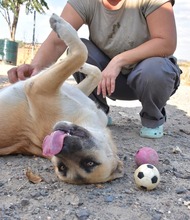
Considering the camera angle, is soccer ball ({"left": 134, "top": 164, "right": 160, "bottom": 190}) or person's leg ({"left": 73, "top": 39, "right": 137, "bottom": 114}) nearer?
soccer ball ({"left": 134, "top": 164, "right": 160, "bottom": 190})

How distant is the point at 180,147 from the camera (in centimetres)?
336

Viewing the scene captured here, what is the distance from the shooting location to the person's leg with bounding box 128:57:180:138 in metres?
3.30

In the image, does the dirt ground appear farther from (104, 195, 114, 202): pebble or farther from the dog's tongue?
the dog's tongue

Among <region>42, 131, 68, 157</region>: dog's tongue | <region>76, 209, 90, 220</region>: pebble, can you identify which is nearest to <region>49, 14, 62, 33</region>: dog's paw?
<region>42, 131, 68, 157</region>: dog's tongue

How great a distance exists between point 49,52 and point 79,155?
1.53 m

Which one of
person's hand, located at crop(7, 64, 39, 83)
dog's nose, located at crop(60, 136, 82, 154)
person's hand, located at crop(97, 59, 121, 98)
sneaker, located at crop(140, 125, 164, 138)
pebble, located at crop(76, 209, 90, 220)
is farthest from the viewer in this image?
sneaker, located at crop(140, 125, 164, 138)

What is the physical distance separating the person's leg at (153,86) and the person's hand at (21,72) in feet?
2.77

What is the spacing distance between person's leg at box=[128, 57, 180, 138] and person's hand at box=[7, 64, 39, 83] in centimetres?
84

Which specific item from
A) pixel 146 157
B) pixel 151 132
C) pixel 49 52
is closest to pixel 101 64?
pixel 49 52

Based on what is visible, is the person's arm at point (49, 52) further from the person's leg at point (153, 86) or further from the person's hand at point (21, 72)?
the person's leg at point (153, 86)

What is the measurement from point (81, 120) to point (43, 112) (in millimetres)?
265

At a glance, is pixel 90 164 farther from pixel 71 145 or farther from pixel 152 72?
pixel 152 72

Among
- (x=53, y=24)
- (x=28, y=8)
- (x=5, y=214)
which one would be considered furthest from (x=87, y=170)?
(x=28, y=8)

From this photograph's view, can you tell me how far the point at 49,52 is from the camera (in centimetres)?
343
